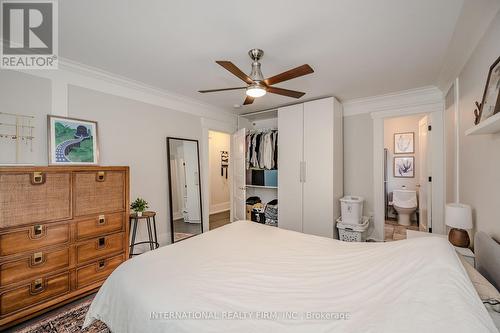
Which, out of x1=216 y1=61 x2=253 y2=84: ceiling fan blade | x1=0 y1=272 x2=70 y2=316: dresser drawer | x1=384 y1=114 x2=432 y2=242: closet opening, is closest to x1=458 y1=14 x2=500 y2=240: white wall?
x1=216 y1=61 x2=253 y2=84: ceiling fan blade

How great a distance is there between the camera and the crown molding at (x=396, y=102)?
3088 millimetres

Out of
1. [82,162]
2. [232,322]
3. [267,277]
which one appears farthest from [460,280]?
[82,162]

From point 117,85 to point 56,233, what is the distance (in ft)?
6.08

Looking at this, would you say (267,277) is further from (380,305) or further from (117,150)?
(117,150)

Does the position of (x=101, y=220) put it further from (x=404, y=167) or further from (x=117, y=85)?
(x=404, y=167)

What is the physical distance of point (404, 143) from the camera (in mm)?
4930

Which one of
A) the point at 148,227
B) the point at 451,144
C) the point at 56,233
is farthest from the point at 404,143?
the point at 56,233

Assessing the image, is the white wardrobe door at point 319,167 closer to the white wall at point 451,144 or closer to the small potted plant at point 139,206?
the white wall at point 451,144

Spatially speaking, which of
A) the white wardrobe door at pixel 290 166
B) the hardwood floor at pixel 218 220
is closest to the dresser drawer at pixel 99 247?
the hardwood floor at pixel 218 220

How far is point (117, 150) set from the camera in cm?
Answer: 278

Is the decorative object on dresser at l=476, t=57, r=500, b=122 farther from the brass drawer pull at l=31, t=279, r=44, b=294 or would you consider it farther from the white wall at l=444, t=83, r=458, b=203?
the brass drawer pull at l=31, t=279, r=44, b=294

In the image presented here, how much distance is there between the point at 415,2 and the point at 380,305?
6.33 ft

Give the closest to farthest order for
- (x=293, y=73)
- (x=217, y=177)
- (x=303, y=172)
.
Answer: (x=293, y=73), (x=303, y=172), (x=217, y=177)

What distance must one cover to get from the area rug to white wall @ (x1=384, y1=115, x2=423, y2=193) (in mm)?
5763
